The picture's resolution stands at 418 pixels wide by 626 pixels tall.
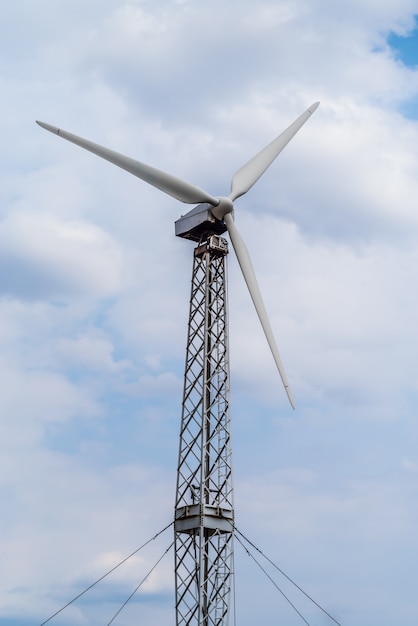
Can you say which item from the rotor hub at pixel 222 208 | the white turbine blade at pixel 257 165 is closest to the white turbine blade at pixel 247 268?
the rotor hub at pixel 222 208

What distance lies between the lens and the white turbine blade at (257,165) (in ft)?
278

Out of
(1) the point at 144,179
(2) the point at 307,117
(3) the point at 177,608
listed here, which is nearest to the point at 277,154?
(2) the point at 307,117

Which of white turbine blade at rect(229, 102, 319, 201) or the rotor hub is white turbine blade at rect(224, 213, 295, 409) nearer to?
the rotor hub

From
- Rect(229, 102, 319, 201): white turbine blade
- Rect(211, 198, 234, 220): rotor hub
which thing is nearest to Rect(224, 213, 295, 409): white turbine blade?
Rect(211, 198, 234, 220): rotor hub

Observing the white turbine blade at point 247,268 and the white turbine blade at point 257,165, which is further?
the white turbine blade at point 257,165

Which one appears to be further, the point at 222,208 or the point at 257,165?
the point at 257,165

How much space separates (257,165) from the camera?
86.2 meters

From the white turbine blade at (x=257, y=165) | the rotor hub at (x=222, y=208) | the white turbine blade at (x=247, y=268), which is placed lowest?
the white turbine blade at (x=247, y=268)

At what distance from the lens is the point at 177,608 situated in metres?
75.9

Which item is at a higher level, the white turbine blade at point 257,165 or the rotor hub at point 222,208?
the white turbine blade at point 257,165

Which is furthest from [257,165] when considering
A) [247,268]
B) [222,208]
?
[247,268]

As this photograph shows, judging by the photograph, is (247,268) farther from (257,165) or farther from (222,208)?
(257,165)

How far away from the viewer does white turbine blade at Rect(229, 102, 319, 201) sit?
84.6m

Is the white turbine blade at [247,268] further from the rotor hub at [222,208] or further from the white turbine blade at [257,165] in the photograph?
the white turbine blade at [257,165]
